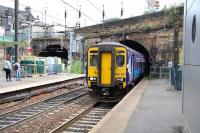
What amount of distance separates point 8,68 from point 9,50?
97.1 feet

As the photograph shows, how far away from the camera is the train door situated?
18922 mm

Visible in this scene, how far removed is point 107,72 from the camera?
19016 millimetres

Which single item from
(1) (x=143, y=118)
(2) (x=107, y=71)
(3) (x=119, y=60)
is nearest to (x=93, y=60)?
(2) (x=107, y=71)

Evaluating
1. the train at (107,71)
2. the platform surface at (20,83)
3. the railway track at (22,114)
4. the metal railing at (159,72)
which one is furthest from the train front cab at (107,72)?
the metal railing at (159,72)

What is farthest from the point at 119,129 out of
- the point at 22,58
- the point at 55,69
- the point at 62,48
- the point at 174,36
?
the point at 62,48

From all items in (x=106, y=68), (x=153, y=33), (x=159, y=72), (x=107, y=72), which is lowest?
(x=159, y=72)

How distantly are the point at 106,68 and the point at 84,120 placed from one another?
5319 mm

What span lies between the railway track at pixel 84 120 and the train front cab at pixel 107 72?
755 millimetres

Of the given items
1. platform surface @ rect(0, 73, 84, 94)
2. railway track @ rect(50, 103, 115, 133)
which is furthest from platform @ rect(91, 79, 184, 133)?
platform surface @ rect(0, 73, 84, 94)

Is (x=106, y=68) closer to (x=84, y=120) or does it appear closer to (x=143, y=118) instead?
(x=84, y=120)

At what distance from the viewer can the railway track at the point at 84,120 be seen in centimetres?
1217

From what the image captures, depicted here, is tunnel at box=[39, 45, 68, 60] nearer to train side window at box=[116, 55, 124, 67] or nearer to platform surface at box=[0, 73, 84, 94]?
platform surface at box=[0, 73, 84, 94]

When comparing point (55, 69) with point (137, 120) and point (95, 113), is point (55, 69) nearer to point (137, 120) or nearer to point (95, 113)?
point (95, 113)

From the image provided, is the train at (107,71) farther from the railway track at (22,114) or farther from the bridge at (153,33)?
the bridge at (153,33)
